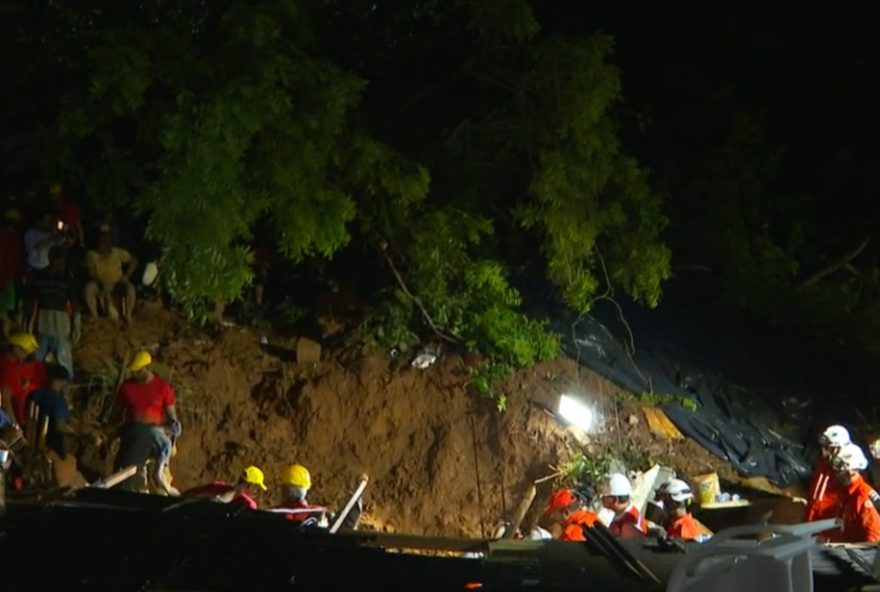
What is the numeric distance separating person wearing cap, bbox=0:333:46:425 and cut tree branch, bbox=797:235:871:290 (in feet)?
34.7

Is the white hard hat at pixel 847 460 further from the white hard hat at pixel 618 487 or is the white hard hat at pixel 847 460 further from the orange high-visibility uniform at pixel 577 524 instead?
the orange high-visibility uniform at pixel 577 524

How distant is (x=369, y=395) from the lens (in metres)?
14.7

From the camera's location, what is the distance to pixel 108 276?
1507cm

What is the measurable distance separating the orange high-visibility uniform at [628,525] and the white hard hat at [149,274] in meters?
7.48

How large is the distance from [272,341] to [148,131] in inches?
177

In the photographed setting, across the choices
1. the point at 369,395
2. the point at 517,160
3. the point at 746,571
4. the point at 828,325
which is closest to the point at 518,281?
the point at 517,160

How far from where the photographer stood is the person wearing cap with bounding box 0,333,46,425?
12086 mm

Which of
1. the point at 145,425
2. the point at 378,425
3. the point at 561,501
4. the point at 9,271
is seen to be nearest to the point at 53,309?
the point at 9,271

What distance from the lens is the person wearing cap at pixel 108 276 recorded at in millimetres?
14914

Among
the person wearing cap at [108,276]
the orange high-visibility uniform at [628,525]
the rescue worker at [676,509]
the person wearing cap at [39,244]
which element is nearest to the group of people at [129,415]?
the person wearing cap at [39,244]

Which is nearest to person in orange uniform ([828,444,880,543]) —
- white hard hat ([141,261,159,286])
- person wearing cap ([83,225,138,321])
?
white hard hat ([141,261,159,286])

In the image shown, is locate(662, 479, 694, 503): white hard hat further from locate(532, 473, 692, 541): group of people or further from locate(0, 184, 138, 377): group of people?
locate(0, 184, 138, 377): group of people

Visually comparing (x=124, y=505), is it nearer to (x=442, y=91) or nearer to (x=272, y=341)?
(x=272, y=341)

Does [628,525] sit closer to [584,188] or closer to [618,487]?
[618,487]
